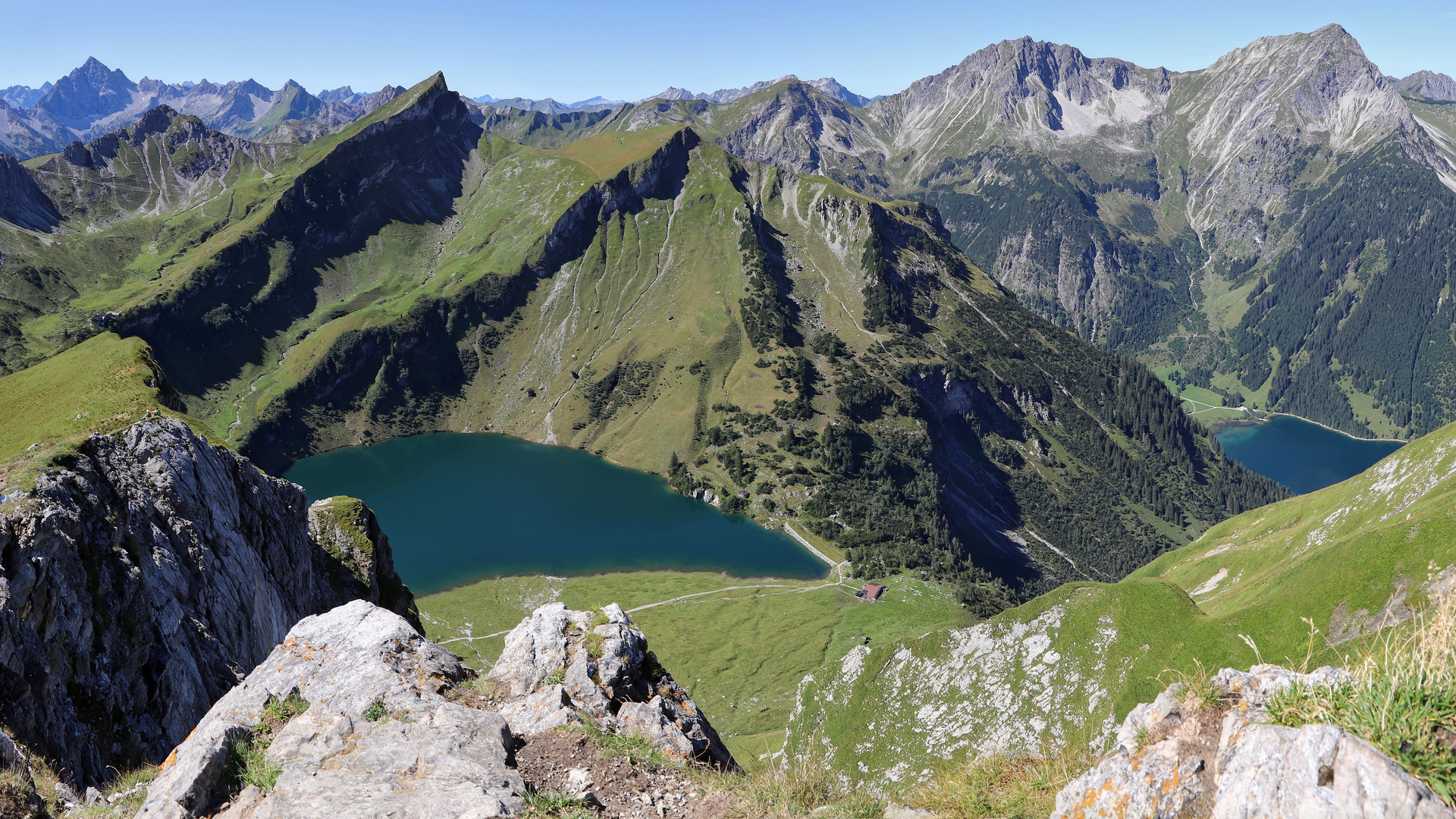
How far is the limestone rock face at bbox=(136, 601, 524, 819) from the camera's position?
12891 millimetres

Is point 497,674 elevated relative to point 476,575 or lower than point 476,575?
elevated

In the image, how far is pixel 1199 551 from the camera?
318 ft

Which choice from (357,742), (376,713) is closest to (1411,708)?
(357,742)

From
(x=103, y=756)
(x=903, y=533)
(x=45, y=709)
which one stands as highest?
(x=45, y=709)

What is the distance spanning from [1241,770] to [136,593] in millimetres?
40872

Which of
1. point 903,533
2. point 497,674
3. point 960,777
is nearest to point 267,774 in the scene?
point 497,674

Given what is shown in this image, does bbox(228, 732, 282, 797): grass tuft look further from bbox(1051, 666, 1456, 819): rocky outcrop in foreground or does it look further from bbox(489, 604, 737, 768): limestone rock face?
bbox(1051, 666, 1456, 819): rocky outcrop in foreground

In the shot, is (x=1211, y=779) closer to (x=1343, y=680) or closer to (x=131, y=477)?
(x=1343, y=680)

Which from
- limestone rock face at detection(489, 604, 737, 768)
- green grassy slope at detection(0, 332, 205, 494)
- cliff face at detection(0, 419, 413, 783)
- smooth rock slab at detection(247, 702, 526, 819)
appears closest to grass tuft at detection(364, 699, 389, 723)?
smooth rock slab at detection(247, 702, 526, 819)

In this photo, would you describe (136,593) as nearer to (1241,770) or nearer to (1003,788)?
(1003,788)

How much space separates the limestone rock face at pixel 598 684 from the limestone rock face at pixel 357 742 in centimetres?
146

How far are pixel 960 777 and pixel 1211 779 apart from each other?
496 cm

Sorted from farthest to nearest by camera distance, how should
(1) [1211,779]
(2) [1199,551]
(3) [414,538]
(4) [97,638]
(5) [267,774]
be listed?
(3) [414,538], (2) [1199,551], (4) [97,638], (5) [267,774], (1) [1211,779]

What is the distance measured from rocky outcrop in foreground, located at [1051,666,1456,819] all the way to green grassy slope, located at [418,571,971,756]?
86.8 m
